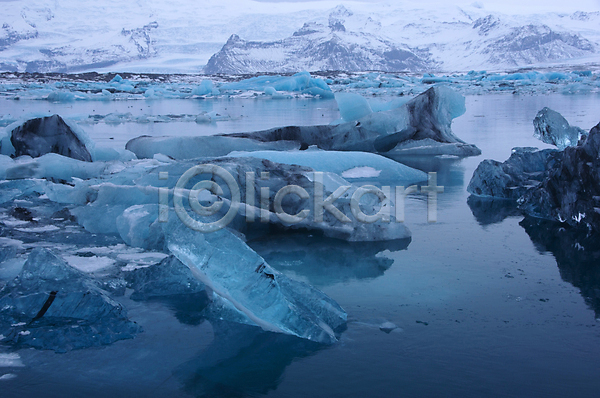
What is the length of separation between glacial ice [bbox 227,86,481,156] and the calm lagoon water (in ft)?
11.9

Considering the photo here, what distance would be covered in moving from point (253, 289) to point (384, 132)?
15.7 ft

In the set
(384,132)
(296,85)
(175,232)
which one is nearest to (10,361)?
(175,232)

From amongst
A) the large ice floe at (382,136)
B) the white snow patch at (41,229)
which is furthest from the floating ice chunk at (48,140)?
the white snow patch at (41,229)

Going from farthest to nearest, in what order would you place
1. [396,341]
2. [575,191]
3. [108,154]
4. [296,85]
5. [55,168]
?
[296,85]
[108,154]
[55,168]
[575,191]
[396,341]

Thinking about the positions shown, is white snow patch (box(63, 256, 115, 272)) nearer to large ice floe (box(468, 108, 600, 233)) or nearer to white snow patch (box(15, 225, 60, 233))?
white snow patch (box(15, 225, 60, 233))

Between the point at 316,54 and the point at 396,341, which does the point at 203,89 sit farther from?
the point at 316,54

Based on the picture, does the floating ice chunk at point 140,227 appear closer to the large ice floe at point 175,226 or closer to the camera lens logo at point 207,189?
the large ice floe at point 175,226

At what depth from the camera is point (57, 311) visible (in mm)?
1919

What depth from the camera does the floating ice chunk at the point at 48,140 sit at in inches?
207

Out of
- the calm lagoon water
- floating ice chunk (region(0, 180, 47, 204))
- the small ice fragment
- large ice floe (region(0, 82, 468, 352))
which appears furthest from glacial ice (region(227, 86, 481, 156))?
the small ice fragment

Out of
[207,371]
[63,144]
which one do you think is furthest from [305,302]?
[63,144]

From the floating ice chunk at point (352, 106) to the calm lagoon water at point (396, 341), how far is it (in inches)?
179

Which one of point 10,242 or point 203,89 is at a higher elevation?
point 203,89

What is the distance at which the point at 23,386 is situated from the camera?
4.97 feet
